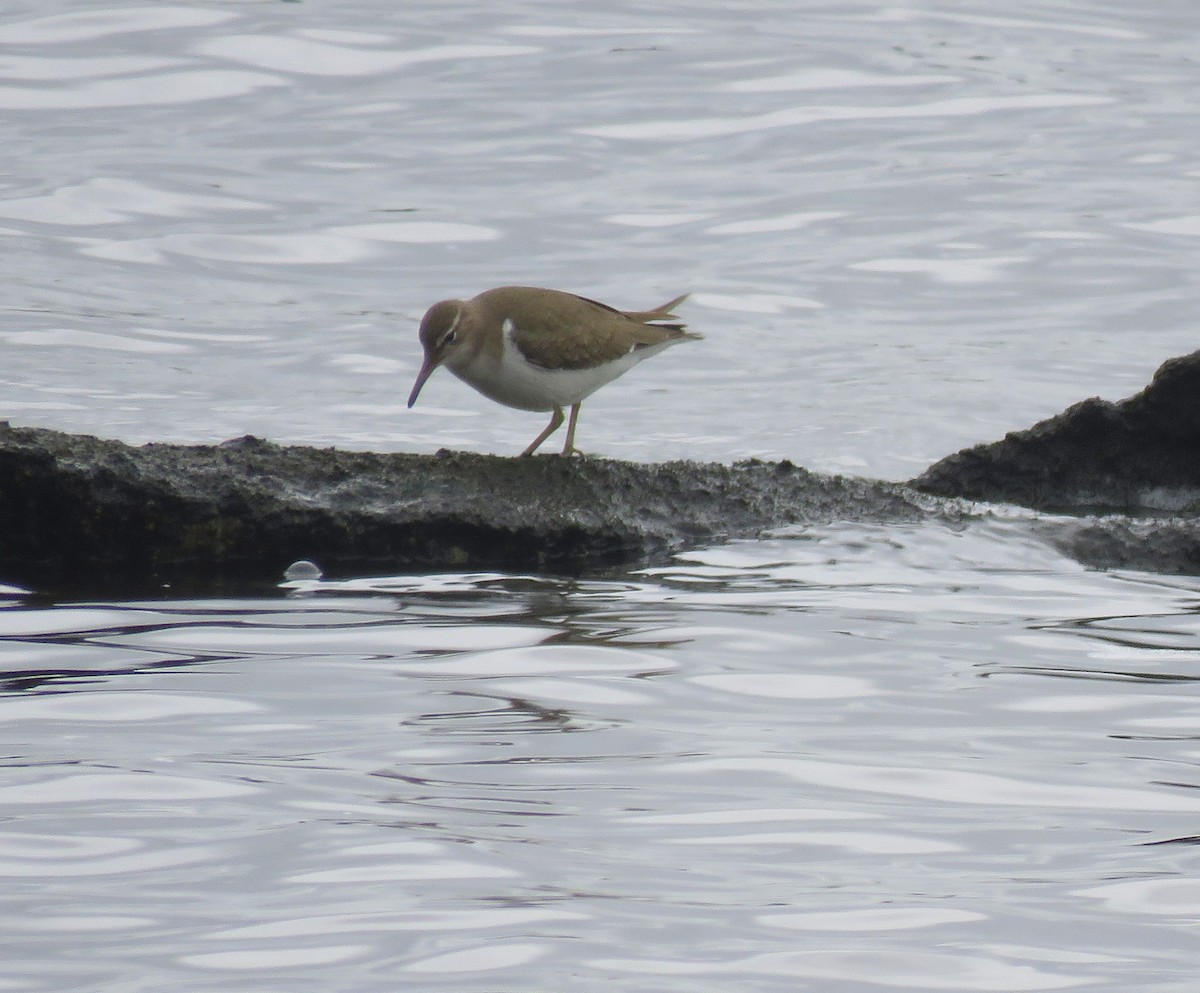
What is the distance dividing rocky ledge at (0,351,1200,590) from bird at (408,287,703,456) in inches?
23.8

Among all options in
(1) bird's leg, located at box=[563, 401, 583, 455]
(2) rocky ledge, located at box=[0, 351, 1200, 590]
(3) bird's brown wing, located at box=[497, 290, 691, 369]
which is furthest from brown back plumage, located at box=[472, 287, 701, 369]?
(2) rocky ledge, located at box=[0, 351, 1200, 590]

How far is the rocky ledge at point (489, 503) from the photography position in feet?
21.4

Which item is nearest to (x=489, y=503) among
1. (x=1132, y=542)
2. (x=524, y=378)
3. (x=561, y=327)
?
(x=524, y=378)

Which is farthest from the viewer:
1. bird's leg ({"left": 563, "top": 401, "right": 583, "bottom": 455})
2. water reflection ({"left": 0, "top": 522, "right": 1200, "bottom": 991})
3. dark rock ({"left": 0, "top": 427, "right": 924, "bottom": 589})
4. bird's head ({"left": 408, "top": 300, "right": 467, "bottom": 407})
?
bird's leg ({"left": 563, "top": 401, "right": 583, "bottom": 455})

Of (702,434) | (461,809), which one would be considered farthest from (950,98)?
(461,809)

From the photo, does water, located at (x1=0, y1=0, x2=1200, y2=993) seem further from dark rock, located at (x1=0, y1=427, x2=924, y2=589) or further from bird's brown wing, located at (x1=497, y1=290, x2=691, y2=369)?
bird's brown wing, located at (x1=497, y1=290, x2=691, y2=369)

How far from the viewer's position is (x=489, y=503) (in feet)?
22.4

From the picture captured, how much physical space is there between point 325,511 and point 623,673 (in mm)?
1618

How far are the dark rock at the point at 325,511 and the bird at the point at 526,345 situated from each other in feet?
1.85

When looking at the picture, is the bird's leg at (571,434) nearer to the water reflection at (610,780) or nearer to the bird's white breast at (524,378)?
the bird's white breast at (524,378)

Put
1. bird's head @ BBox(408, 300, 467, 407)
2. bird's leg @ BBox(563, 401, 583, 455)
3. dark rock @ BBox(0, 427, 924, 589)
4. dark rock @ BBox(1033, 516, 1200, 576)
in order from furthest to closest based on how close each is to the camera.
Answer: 1. bird's leg @ BBox(563, 401, 583, 455)
2. bird's head @ BBox(408, 300, 467, 407)
3. dark rock @ BBox(1033, 516, 1200, 576)
4. dark rock @ BBox(0, 427, 924, 589)

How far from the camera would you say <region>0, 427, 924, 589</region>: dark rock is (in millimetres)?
6484

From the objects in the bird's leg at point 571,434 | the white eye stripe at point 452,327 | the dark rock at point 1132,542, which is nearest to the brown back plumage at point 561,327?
the white eye stripe at point 452,327

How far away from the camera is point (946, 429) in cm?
1144
